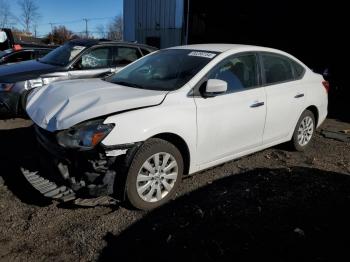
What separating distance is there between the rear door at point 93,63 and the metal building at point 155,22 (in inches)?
309

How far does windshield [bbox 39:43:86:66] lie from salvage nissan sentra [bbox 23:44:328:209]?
9.02 feet

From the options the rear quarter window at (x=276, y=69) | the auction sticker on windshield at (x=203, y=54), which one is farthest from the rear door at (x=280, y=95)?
the auction sticker on windshield at (x=203, y=54)

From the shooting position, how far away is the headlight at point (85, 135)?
3.40 meters

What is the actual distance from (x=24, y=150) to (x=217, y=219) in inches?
119

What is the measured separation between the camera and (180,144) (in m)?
4.02

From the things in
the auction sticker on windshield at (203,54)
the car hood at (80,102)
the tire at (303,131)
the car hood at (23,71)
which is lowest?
the tire at (303,131)

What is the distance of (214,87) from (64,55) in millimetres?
4503

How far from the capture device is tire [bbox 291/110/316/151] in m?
5.62

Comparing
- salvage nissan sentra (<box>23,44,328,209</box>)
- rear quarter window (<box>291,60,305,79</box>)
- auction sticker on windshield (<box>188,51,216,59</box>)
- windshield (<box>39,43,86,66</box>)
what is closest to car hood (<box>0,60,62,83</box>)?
windshield (<box>39,43,86,66</box>)

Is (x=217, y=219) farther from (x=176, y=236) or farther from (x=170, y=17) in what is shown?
(x=170, y=17)

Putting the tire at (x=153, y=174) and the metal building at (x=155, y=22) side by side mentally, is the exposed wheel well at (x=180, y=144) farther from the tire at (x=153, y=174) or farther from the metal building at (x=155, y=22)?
the metal building at (x=155, y=22)

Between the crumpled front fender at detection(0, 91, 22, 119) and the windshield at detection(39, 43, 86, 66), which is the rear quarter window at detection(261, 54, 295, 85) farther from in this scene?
the crumpled front fender at detection(0, 91, 22, 119)

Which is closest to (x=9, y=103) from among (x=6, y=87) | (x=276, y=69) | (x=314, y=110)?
(x=6, y=87)

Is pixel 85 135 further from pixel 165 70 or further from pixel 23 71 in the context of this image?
pixel 23 71
